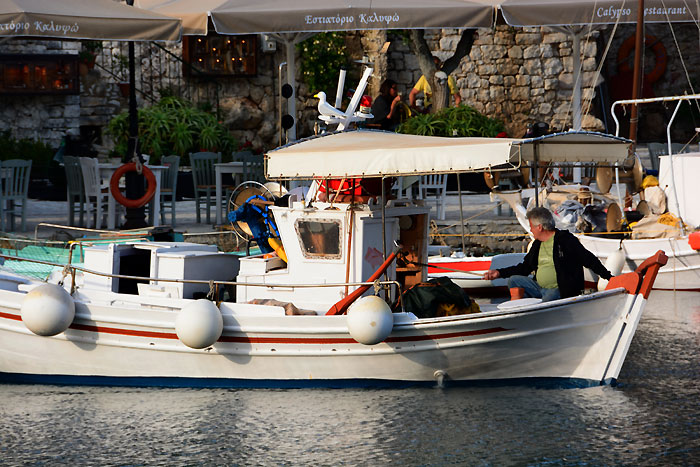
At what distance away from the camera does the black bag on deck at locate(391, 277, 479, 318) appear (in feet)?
26.2

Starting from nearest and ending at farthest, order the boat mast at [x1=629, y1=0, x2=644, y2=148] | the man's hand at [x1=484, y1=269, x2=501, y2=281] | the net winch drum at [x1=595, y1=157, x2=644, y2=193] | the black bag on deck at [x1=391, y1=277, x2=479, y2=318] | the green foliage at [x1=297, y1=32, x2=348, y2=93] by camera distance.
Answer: the black bag on deck at [x1=391, y1=277, x2=479, y2=318] → the man's hand at [x1=484, y1=269, x2=501, y2=281] → the net winch drum at [x1=595, y1=157, x2=644, y2=193] → the boat mast at [x1=629, y1=0, x2=644, y2=148] → the green foliage at [x1=297, y1=32, x2=348, y2=93]

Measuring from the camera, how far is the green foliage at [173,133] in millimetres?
17766

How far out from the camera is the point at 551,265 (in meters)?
8.39

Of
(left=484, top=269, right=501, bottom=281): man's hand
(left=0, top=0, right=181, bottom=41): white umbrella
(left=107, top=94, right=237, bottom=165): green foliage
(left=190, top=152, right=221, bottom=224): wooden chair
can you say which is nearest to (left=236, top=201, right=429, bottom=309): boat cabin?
(left=484, top=269, right=501, bottom=281): man's hand

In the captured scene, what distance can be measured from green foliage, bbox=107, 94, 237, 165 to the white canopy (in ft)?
31.4

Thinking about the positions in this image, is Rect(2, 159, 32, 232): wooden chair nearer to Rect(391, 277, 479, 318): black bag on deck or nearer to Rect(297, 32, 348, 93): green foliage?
Rect(391, 277, 479, 318): black bag on deck

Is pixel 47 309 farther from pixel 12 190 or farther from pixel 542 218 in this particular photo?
pixel 12 190

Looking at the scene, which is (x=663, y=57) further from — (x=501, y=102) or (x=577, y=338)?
(x=577, y=338)

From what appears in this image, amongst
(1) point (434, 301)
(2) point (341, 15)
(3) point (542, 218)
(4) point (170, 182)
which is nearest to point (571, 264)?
(3) point (542, 218)

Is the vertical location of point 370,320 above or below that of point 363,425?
above

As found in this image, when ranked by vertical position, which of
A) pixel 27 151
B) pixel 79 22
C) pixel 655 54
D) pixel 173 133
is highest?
pixel 655 54

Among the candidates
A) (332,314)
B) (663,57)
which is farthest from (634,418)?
(663,57)

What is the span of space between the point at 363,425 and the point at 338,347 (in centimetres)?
87

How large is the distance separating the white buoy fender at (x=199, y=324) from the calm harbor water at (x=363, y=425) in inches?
17.9
